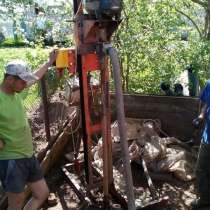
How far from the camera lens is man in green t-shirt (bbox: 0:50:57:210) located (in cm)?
369

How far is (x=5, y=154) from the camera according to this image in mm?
3836

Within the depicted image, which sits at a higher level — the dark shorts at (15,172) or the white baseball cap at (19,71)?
the white baseball cap at (19,71)

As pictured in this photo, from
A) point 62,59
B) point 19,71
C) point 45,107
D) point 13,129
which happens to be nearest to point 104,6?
point 62,59

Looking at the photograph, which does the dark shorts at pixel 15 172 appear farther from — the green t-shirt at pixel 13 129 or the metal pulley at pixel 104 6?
the metal pulley at pixel 104 6

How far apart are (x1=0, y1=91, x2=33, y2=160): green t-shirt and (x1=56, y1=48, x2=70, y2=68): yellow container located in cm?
62

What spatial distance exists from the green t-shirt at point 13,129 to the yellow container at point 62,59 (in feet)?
2.02

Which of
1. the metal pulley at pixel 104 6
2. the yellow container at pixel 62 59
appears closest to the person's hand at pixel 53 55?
the yellow container at pixel 62 59

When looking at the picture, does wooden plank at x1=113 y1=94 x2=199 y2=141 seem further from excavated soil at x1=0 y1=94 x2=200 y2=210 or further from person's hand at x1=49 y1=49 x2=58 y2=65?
person's hand at x1=49 y1=49 x2=58 y2=65

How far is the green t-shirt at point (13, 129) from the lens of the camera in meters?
3.69

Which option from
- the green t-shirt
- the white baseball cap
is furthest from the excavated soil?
the white baseball cap

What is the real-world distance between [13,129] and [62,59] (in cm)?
93

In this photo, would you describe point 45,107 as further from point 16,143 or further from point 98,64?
point 16,143

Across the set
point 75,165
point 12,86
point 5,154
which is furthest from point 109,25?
point 75,165

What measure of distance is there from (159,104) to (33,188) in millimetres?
3002
